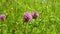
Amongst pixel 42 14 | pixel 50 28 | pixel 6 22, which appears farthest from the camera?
pixel 42 14

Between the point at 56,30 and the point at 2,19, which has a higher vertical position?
the point at 2,19

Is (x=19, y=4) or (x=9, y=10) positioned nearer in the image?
(x=9, y=10)

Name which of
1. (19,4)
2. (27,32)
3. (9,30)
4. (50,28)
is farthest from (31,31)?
(19,4)

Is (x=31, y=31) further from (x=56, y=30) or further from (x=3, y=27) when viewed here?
(x=56, y=30)

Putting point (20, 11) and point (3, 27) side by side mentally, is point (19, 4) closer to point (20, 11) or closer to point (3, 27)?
point (20, 11)

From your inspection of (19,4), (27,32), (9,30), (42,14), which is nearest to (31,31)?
(27,32)

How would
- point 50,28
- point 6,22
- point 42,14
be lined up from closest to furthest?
1. point 6,22
2. point 50,28
3. point 42,14
